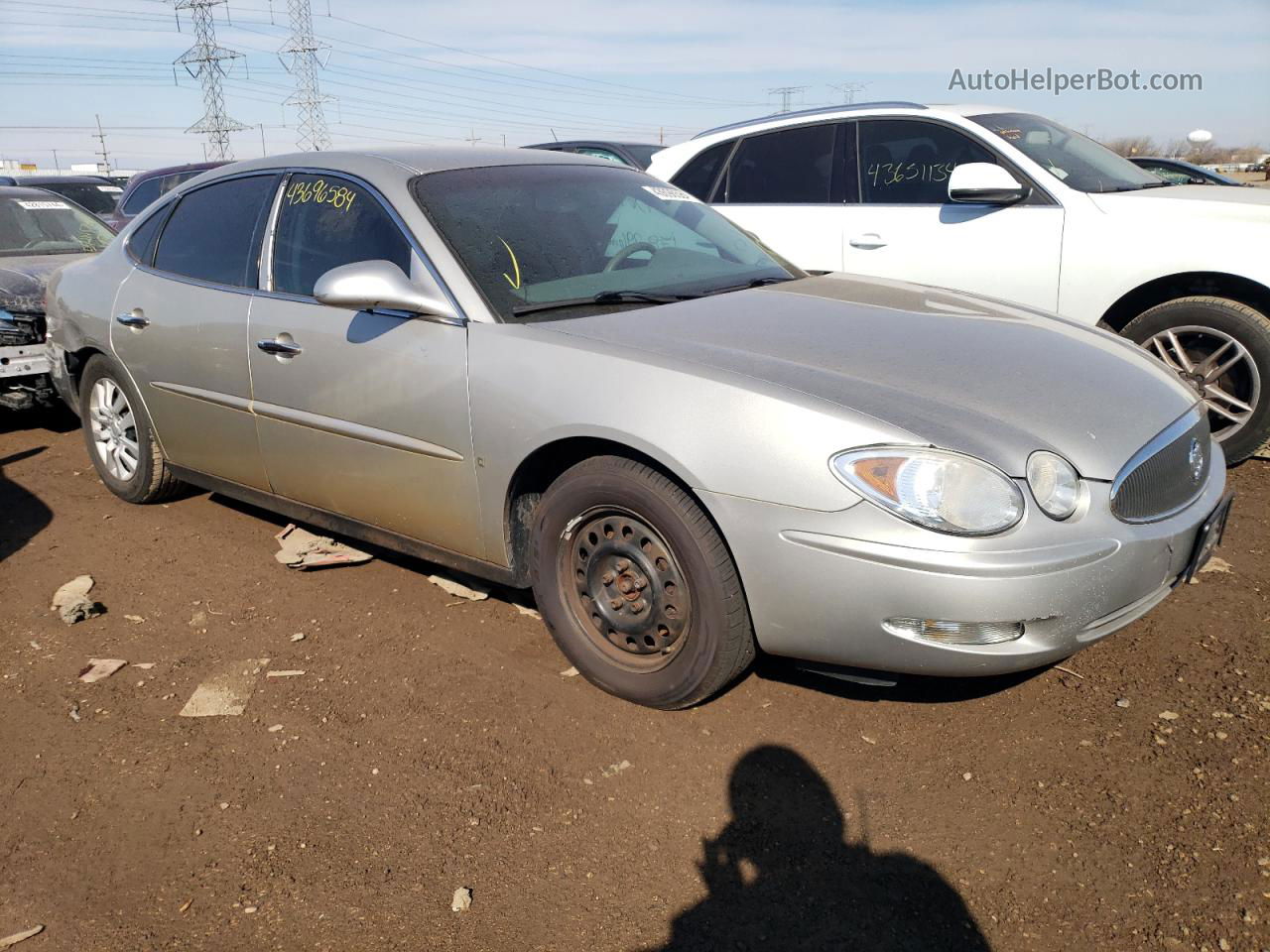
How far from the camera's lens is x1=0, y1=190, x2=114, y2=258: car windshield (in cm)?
738

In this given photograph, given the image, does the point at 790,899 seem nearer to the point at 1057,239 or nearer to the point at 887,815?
the point at 887,815

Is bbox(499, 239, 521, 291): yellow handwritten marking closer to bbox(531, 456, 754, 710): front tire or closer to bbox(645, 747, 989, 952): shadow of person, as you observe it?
bbox(531, 456, 754, 710): front tire

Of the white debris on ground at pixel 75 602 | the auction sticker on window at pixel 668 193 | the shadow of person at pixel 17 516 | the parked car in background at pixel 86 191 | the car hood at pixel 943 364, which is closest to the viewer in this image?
the car hood at pixel 943 364

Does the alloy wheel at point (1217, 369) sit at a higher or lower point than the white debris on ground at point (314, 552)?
higher

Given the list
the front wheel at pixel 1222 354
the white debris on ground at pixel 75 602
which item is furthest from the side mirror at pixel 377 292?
the front wheel at pixel 1222 354

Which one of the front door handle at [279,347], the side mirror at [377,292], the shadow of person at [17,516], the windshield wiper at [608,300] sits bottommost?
the shadow of person at [17,516]

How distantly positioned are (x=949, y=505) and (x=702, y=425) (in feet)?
2.19

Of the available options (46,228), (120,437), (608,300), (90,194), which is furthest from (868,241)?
(90,194)

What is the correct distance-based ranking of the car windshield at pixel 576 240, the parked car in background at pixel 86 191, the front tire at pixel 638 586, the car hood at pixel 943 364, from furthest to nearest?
the parked car in background at pixel 86 191
the car windshield at pixel 576 240
the front tire at pixel 638 586
the car hood at pixel 943 364

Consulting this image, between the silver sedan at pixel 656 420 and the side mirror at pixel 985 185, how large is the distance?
1614 mm

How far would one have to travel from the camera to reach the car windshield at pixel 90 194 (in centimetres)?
1534

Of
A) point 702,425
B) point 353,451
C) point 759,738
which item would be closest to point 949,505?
point 702,425

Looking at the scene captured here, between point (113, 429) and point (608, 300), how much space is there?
3010 millimetres

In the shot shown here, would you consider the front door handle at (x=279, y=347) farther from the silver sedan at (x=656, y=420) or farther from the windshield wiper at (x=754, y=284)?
the windshield wiper at (x=754, y=284)
